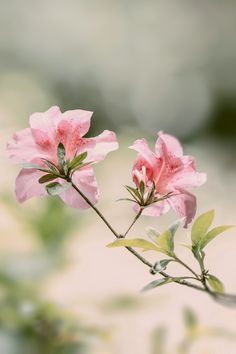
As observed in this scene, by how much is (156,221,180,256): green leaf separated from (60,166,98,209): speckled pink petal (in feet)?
0.20

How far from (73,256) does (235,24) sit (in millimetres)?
3930

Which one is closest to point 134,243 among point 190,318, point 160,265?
point 160,265

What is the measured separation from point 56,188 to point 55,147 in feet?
0.16

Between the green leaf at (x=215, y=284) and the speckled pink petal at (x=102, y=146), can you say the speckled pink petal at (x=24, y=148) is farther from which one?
the green leaf at (x=215, y=284)

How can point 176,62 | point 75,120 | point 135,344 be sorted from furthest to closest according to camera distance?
1. point 176,62
2. point 135,344
3. point 75,120

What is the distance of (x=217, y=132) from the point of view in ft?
11.9

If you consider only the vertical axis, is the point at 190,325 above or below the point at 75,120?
below

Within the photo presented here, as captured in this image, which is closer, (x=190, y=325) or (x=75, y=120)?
(x=75, y=120)

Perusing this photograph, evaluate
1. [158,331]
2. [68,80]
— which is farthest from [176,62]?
[158,331]

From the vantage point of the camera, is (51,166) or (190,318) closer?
(51,166)

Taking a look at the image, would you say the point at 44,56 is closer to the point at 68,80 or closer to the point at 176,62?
the point at 68,80

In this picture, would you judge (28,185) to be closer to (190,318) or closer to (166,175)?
(166,175)

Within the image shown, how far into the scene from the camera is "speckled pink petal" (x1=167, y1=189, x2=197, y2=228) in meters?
0.52

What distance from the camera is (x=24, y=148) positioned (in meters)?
0.52
